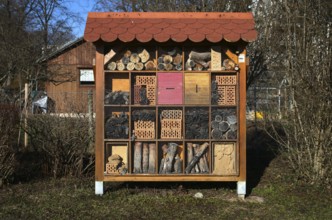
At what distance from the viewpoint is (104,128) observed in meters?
6.37

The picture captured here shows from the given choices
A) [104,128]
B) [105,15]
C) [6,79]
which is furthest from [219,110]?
[6,79]

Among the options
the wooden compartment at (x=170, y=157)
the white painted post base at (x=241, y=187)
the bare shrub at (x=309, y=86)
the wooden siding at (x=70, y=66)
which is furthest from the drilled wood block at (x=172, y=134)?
the wooden siding at (x=70, y=66)

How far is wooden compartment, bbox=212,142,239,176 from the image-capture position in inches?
252

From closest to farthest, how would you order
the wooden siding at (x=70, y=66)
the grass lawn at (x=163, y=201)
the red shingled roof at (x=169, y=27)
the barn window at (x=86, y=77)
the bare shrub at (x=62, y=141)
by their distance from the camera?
the grass lawn at (x=163, y=201)
the red shingled roof at (x=169, y=27)
the bare shrub at (x=62, y=141)
the wooden siding at (x=70, y=66)
the barn window at (x=86, y=77)

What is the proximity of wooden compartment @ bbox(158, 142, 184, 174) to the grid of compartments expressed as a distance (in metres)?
0.02

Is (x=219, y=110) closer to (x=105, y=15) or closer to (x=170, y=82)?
(x=170, y=82)

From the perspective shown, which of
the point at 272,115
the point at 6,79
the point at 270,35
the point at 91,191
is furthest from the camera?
the point at 6,79

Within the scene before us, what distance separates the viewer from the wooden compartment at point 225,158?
21.0ft

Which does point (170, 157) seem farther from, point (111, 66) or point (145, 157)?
point (111, 66)

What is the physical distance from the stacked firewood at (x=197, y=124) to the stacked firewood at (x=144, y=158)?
63 cm

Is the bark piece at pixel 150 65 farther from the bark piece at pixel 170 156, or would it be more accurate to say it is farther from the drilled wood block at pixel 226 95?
the bark piece at pixel 170 156

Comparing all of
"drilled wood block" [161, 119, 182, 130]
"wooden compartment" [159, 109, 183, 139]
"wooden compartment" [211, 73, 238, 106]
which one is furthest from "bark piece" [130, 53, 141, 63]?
"wooden compartment" [211, 73, 238, 106]

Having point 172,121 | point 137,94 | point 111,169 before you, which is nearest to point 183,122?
point 172,121

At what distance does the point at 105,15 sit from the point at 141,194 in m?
2.94
